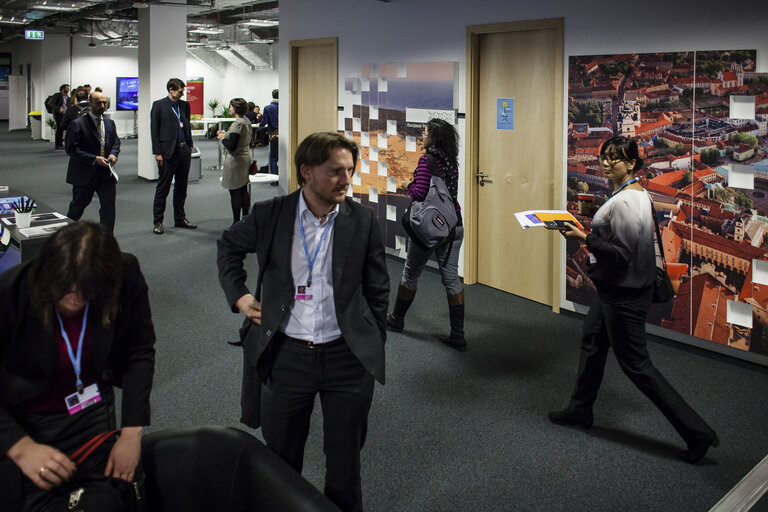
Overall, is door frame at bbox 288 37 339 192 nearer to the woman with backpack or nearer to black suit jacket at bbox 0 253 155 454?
the woman with backpack

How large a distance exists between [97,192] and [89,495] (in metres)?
5.12

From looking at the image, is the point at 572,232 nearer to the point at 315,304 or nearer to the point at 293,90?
the point at 315,304

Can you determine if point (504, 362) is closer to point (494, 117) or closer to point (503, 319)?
point (503, 319)

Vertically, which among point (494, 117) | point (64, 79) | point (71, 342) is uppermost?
point (64, 79)

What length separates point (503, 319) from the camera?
5113mm

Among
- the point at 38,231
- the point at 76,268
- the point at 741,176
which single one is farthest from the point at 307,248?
the point at 741,176

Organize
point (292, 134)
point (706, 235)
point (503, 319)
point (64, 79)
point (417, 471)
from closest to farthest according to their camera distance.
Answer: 1. point (417, 471)
2. point (706, 235)
3. point (503, 319)
4. point (292, 134)
5. point (64, 79)

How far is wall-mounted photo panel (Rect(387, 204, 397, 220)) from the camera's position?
21.9ft

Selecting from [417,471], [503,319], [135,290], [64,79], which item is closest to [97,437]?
[135,290]

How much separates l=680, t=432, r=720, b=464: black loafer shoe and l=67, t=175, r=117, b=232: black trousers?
16.7 feet

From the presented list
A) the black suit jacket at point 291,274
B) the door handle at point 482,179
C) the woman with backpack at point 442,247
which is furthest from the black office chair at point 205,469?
the door handle at point 482,179

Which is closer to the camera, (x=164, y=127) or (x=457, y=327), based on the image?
(x=457, y=327)

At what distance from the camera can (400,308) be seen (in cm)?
477

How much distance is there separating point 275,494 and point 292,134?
6.34 meters
